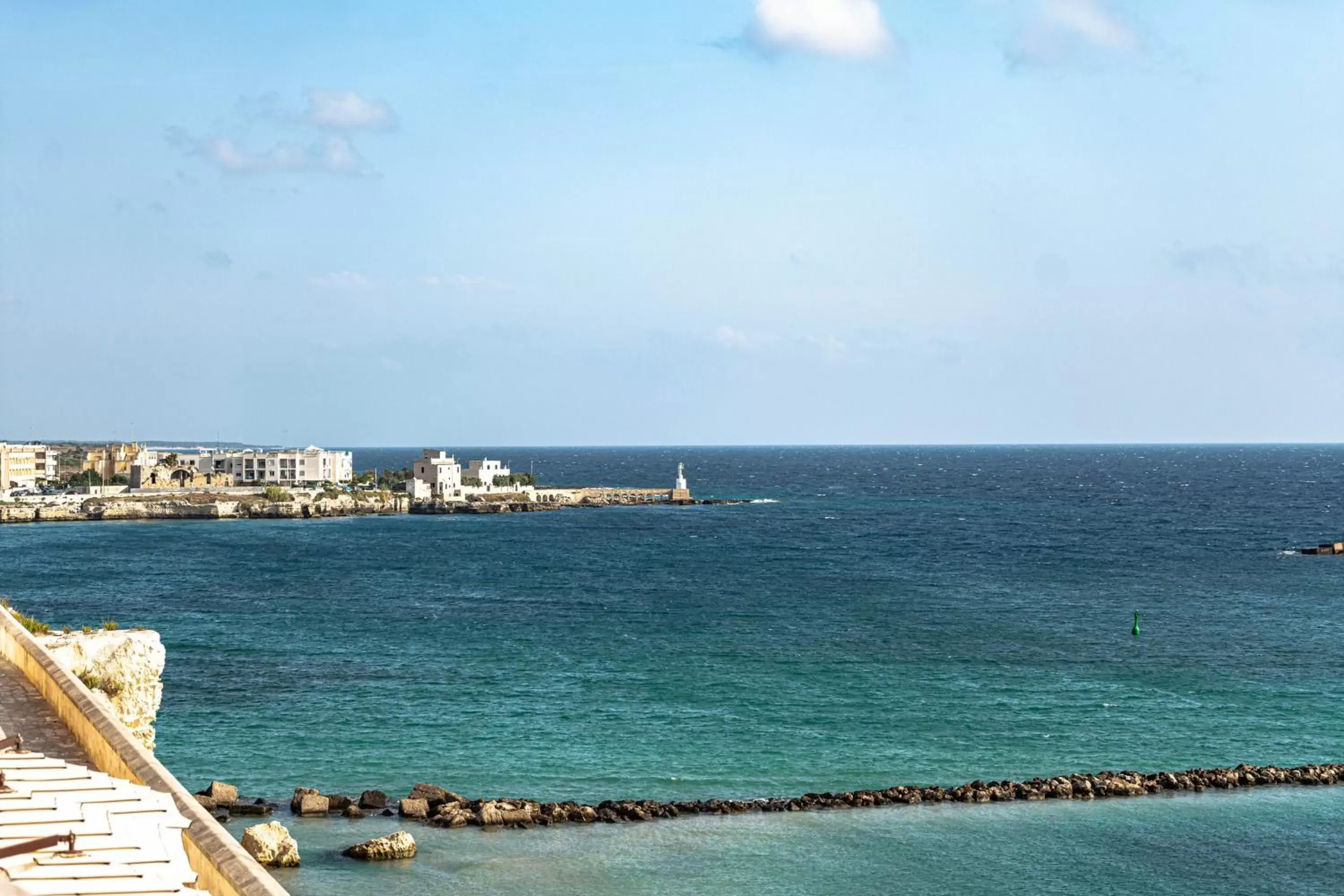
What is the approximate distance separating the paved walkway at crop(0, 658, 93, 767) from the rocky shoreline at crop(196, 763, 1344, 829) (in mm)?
12610

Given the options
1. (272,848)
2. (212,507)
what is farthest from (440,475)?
(272,848)

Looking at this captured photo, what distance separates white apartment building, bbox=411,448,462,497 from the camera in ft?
590

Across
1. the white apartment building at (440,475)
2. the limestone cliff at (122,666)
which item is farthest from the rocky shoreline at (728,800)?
the white apartment building at (440,475)

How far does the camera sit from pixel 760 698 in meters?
52.6

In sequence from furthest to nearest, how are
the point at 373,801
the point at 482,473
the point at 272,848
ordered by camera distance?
the point at 482,473
the point at 373,801
the point at 272,848

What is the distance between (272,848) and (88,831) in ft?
65.2

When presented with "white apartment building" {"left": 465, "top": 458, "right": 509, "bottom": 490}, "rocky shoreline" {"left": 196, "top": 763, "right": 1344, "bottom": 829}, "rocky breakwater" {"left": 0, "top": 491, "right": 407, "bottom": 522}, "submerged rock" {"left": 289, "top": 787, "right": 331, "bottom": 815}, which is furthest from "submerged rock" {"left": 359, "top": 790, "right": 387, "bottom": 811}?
"white apartment building" {"left": 465, "top": 458, "right": 509, "bottom": 490}

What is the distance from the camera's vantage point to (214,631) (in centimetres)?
6862

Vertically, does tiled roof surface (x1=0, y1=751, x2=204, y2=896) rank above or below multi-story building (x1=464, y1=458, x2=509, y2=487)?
below

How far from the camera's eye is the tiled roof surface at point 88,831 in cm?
1164

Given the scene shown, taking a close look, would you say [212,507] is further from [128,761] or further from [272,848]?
[128,761]

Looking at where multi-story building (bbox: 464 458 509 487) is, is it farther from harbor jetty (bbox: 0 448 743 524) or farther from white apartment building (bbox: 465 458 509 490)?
harbor jetty (bbox: 0 448 743 524)

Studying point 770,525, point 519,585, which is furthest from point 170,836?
point 770,525

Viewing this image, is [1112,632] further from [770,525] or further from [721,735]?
[770,525]
